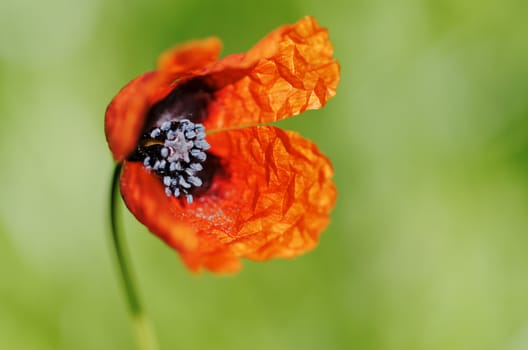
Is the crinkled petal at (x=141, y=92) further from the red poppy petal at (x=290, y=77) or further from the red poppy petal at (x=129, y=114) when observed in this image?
the red poppy petal at (x=290, y=77)

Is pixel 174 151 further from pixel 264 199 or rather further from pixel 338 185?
pixel 338 185

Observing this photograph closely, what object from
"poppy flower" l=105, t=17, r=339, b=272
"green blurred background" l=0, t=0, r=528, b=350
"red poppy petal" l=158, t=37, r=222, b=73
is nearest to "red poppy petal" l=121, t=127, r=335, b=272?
"poppy flower" l=105, t=17, r=339, b=272

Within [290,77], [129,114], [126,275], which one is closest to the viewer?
[129,114]

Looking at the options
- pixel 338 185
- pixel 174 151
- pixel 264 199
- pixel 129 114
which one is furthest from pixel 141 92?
pixel 338 185

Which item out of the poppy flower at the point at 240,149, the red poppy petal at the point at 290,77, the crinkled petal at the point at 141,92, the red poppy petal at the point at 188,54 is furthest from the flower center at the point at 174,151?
the red poppy petal at the point at 188,54

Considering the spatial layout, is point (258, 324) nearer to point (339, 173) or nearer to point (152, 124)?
point (339, 173)

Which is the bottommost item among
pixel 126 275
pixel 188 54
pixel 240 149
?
pixel 126 275
